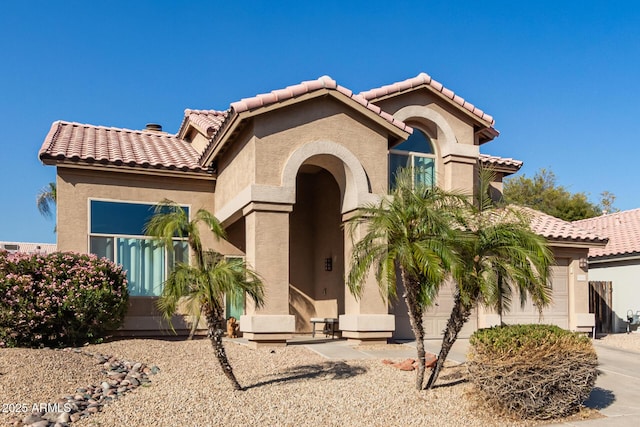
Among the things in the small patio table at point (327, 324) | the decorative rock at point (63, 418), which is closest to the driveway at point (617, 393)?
the small patio table at point (327, 324)

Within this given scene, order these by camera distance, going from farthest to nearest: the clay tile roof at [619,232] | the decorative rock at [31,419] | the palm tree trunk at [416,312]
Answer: the clay tile roof at [619,232]
the palm tree trunk at [416,312]
the decorative rock at [31,419]

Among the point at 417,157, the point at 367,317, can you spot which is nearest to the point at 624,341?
the point at 417,157

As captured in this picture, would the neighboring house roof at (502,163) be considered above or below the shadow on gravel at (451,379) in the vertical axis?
above

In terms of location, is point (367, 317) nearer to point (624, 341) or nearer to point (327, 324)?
point (327, 324)

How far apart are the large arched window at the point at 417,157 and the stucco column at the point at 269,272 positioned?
473 cm

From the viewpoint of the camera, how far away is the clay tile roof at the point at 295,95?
13727 mm

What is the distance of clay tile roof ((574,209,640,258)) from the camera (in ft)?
75.9

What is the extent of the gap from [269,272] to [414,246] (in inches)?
183

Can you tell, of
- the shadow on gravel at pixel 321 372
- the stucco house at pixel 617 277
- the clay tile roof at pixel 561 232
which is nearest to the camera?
the shadow on gravel at pixel 321 372

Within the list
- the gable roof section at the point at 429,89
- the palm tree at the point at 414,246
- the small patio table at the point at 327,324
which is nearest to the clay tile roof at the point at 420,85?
the gable roof section at the point at 429,89

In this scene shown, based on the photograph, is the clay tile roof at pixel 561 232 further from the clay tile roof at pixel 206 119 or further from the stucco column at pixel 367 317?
the clay tile roof at pixel 206 119

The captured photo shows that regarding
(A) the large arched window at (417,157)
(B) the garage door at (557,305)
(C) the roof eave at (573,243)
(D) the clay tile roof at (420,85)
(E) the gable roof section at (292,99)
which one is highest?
(D) the clay tile roof at (420,85)

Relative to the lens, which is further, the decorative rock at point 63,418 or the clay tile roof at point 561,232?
the clay tile roof at point 561,232

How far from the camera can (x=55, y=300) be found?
12992mm
